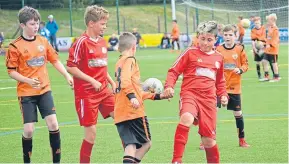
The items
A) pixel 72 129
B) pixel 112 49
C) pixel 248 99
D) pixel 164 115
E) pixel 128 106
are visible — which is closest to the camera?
pixel 128 106

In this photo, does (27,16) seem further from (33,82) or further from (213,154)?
(213,154)

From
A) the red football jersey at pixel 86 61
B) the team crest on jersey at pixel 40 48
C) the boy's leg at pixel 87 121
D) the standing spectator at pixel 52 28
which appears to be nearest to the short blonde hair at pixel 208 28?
the red football jersey at pixel 86 61

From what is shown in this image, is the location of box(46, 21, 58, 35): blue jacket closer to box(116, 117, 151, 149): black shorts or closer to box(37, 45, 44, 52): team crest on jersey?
box(37, 45, 44, 52): team crest on jersey

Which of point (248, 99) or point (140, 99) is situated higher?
point (140, 99)

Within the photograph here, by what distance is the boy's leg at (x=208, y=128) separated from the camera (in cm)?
851

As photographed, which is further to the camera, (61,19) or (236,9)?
(61,19)

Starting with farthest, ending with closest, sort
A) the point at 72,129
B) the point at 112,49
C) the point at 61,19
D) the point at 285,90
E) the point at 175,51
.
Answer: the point at 61,19 < the point at 112,49 < the point at 175,51 < the point at 285,90 < the point at 72,129

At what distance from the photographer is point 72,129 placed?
512 inches

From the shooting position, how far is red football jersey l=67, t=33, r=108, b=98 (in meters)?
8.92

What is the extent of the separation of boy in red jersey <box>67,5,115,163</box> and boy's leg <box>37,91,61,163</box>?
407 mm

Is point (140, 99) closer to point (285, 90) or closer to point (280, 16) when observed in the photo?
point (285, 90)

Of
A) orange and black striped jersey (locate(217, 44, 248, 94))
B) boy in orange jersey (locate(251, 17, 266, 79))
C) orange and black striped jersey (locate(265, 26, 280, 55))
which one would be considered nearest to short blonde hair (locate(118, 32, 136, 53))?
orange and black striped jersey (locate(217, 44, 248, 94))

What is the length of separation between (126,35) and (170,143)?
3.42m

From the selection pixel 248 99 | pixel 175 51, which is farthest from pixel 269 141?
pixel 175 51
